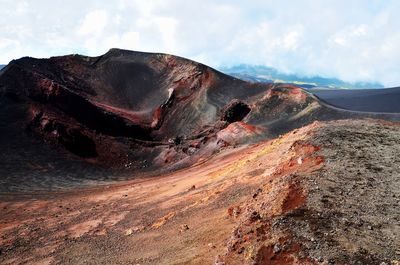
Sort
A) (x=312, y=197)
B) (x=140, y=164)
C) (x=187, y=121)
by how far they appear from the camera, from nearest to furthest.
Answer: (x=312, y=197) → (x=140, y=164) → (x=187, y=121)

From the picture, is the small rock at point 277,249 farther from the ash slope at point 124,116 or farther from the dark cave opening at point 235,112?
the dark cave opening at point 235,112

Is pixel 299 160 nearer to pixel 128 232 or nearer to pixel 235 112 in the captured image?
pixel 128 232

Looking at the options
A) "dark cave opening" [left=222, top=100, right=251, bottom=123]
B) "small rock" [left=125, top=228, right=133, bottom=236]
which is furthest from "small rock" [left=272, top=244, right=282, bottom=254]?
"dark cave opening" [left=222, top=100, right=251, bottom=123]

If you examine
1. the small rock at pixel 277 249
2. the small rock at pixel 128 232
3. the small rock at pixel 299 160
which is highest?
the small rock at pixel 299 160

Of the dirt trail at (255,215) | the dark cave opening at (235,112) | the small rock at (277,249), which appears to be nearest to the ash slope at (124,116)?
the dark cave opening at (235,112)

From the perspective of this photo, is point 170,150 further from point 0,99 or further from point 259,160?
point 259,160

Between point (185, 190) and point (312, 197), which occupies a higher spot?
point (312, 197)

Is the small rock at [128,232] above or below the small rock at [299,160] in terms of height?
below

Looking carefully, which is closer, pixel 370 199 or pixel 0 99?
pixel 370 199

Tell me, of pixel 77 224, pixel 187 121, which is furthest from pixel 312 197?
pixel 187 121
